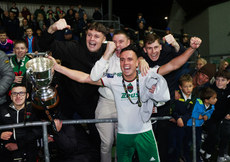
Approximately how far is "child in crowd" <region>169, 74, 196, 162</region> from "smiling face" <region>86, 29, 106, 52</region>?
1721 mm

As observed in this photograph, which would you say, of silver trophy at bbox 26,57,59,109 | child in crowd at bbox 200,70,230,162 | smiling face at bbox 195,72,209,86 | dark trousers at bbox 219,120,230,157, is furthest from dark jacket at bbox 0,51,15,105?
dark trousers at bbox 219,120,230,157

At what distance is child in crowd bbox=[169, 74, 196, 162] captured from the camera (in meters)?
3.51

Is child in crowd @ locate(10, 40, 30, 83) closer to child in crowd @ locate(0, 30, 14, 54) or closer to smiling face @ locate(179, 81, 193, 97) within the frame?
child in crowd @ locate(0, 30, 14, 54)

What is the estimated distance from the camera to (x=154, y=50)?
3.19 m

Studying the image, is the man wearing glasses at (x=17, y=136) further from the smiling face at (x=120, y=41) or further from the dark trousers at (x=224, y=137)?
the dark trousers at (x=224, y=137)

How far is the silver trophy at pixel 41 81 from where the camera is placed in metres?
2.16

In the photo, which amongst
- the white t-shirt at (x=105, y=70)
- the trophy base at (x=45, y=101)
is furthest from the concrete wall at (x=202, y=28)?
the trophy base at (x=45, y=101)

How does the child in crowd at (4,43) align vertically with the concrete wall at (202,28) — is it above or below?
below

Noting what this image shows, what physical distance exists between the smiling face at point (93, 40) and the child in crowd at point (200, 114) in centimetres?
219

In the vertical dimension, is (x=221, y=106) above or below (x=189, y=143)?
above

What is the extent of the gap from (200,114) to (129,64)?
1967 millimetres

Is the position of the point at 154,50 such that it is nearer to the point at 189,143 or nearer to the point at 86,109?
the point at 86,109

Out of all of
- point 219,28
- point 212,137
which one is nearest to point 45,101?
point 212,137

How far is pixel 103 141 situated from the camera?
296cm
